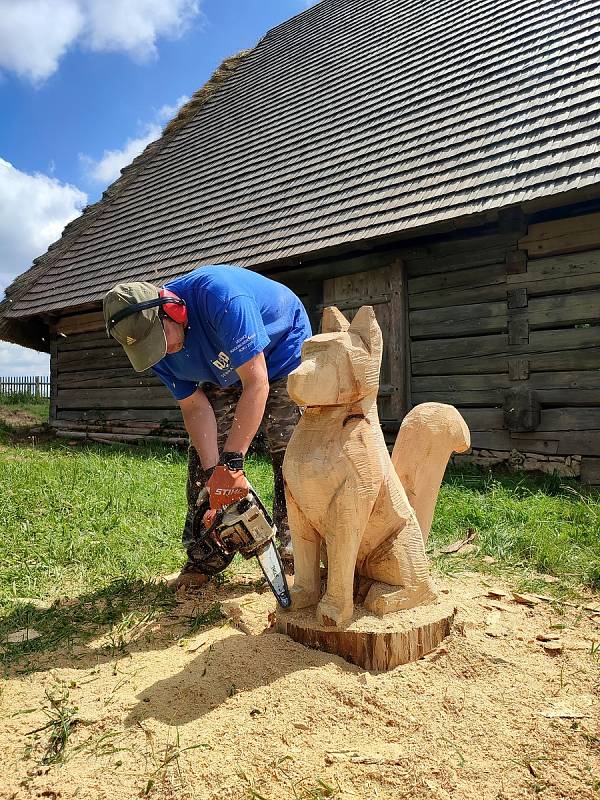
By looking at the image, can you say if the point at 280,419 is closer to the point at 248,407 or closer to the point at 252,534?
the point at 248,407

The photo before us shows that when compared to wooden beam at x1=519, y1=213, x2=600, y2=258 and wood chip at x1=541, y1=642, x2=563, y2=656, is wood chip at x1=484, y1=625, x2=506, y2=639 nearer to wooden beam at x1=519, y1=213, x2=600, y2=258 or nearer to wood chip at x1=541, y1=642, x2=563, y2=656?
wood chip at x1=541, y1=642, x2=563, y2=656

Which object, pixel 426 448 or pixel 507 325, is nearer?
pixel 426 448

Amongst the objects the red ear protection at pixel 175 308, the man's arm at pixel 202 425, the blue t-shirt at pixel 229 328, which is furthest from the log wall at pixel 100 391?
the red ear protection at pixel 175 308

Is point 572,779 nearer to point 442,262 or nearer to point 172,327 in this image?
point 172,327

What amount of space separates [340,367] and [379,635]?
96 centimetres

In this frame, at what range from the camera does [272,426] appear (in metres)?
3.31

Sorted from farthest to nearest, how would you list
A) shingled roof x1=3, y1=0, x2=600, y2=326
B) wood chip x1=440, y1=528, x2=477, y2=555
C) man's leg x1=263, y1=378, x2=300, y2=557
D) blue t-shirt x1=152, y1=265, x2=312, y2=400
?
shingled roof x1=3, y1=0, x2=600, y2=326, wood chip x1=440, y1=528, x2=477, y2=555, man's leg x1=263, y1=378, x2=300, y2=557, blue t-shirt x1=152, y1=265, x2=312, y2=400

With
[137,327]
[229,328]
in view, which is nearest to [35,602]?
[137,327]

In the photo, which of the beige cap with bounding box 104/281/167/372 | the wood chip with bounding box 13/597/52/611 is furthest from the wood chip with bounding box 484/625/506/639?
the wood chip with bounding box 13/597/52/611

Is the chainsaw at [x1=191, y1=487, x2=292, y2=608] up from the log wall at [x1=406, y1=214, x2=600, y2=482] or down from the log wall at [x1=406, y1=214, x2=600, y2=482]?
down

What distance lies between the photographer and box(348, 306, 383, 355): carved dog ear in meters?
2.24

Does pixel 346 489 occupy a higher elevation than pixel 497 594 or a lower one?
higher

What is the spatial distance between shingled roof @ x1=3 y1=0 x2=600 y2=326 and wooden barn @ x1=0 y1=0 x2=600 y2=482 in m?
0.03

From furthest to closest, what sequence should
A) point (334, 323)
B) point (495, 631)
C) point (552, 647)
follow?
point (495, 631) < point (552, 647) < point (334, 323)
